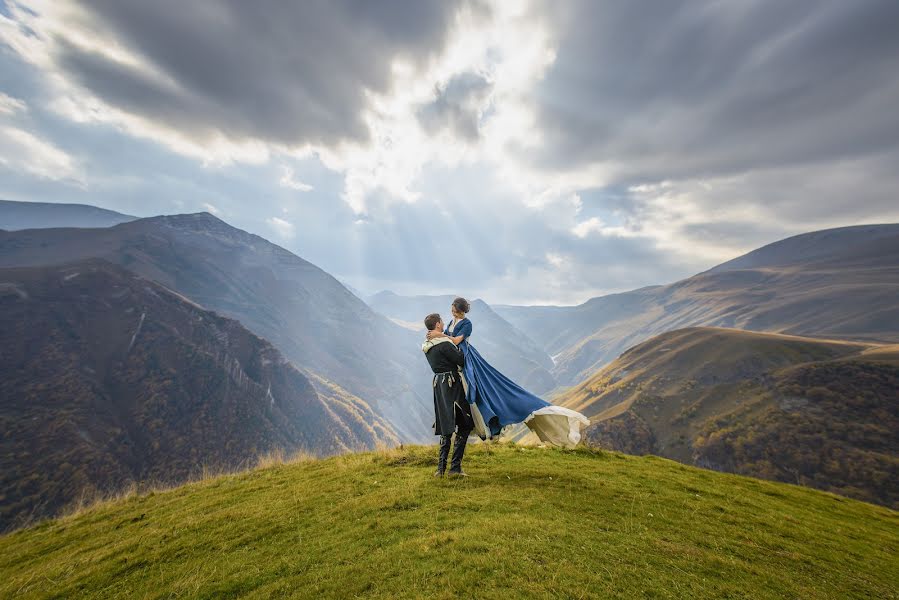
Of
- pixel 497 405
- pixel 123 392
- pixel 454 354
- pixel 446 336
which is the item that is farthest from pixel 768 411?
pixel 123 392

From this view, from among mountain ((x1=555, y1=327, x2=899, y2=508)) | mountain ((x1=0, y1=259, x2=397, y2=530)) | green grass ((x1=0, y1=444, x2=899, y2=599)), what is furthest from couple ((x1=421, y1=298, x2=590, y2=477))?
mountain ((x1=555, y1=327, x2=899, y2=508))

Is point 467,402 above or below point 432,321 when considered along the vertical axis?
below

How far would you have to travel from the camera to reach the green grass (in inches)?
179

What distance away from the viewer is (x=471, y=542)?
16.8ft

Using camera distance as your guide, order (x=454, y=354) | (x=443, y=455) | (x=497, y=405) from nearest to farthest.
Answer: (x=454, y=354)
(x=443, y=455)
(x=497, y=405)

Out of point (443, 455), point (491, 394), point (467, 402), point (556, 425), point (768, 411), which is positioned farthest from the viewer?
point (768, 411)

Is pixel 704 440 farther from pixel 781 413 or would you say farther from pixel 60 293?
pixel 60 293

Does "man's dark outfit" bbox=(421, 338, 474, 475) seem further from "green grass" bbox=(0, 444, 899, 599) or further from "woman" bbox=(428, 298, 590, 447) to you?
"green grass" bbox=(0, 444, 899, 599)

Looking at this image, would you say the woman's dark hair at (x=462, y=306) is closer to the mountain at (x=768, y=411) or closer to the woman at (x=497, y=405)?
the woman at (x=497, y=405)

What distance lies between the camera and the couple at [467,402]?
27.8 feet

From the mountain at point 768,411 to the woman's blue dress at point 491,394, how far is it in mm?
77386

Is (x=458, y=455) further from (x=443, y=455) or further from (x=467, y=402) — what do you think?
(x=467, y=402)

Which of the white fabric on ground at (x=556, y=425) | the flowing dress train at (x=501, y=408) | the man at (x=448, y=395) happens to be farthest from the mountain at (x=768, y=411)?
the man at (x=448, y=395)

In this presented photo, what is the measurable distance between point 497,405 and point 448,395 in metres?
1.41
